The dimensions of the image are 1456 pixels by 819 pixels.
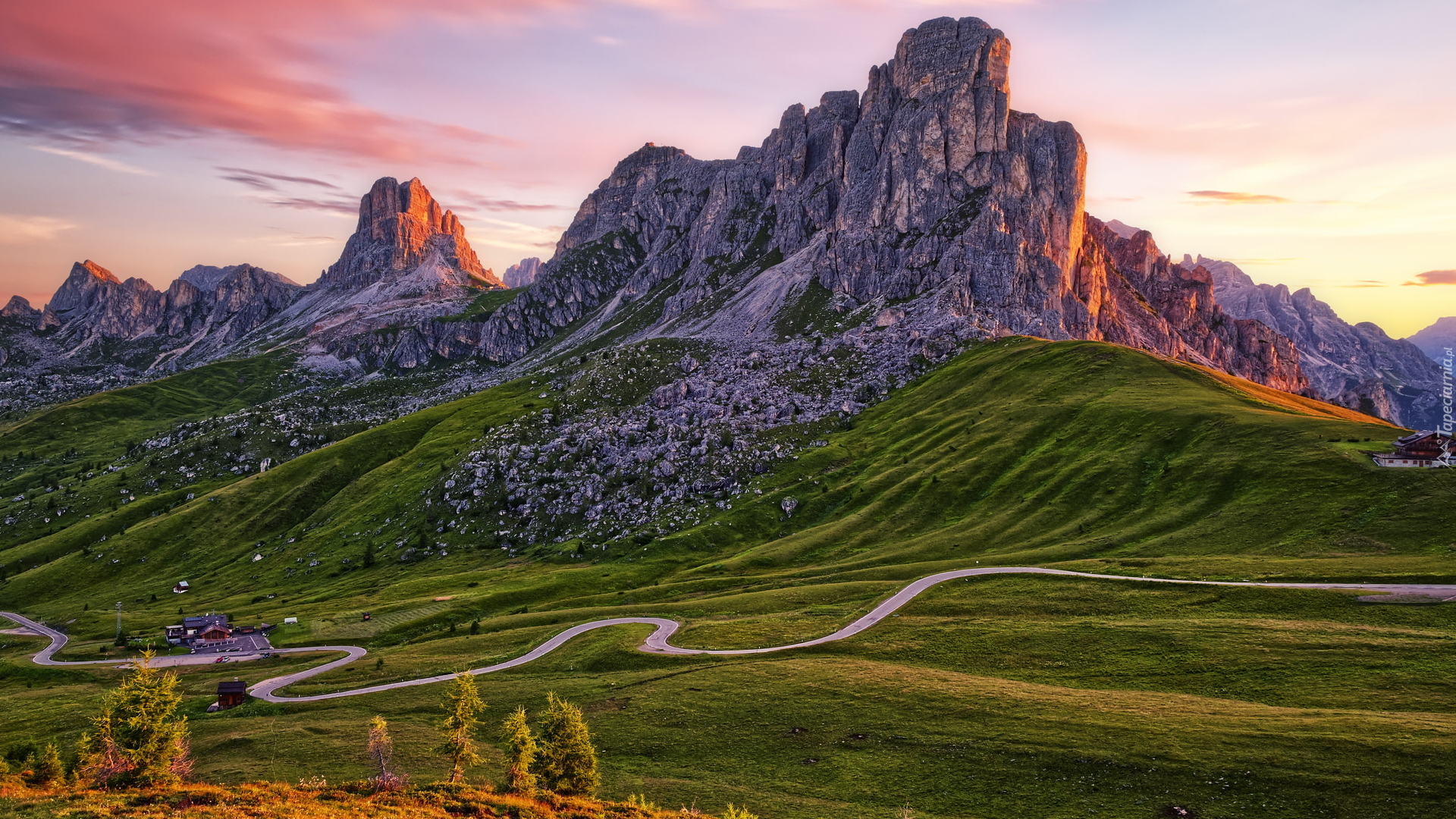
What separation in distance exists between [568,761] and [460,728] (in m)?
9.46

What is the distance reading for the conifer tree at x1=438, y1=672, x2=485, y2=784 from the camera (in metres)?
58.2

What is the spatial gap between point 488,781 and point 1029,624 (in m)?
61.8

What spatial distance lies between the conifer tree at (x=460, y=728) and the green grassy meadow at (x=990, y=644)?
5897mm

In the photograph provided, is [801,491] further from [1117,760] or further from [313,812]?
[313,812]

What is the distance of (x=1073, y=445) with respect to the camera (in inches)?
6486

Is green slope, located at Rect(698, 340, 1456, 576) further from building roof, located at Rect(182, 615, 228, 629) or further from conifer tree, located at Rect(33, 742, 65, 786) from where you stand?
conifer tree, located at Rect(33, 742, 65, 786)

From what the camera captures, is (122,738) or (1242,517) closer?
(122,738)

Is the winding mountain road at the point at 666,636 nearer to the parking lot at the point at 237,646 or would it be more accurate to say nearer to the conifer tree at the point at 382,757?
the parking lot at the point at 237,646

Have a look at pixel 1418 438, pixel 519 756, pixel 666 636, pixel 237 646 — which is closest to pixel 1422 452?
pixel 1418 438

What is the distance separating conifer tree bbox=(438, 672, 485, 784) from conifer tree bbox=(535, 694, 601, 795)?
20.8ft

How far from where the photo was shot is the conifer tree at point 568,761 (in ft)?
185

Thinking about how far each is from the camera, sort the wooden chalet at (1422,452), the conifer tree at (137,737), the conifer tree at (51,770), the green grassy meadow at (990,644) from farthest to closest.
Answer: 1. the wooden chalet at (1422,452)
2. the green grassy meadow at (990,644)
3. the conifer tree at (51,770)
4. the conifer tree at (137,737)

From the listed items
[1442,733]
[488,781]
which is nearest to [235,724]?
[488,781]

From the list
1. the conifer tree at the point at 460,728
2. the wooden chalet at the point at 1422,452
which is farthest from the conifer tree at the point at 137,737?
the wooden chalet at the point at 1422,452
